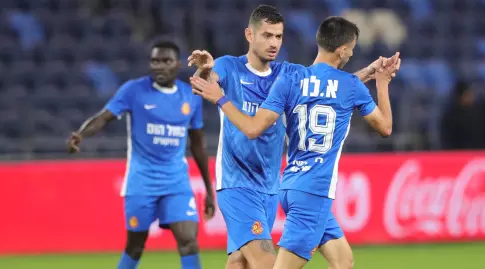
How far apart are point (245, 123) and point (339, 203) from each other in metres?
7.20

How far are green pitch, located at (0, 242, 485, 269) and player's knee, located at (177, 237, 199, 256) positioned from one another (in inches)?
111

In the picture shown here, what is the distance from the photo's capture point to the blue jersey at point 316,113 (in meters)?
6.59

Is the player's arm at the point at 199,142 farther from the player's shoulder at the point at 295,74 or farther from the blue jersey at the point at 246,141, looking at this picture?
the player's shoulder at the point at 295,74

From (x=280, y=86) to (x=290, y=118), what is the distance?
0.27 metres

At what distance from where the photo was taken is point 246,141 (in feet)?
23.6

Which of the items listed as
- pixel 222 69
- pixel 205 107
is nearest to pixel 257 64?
pixel 222 69

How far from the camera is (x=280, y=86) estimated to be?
656 cm

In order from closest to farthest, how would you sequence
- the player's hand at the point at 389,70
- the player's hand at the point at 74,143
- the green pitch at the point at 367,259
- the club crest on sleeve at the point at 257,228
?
1. the player's hand at the point at 389,70
2. the club crest on sleeve at the point at 257,228
3. the player's hand at the point at 74,143
4. the green pitch at the point at 367,259

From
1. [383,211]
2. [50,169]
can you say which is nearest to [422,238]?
[383,211]

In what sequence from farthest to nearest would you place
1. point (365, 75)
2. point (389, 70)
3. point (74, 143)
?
point (74, 143) → point (365, 75) → point (389, 70)

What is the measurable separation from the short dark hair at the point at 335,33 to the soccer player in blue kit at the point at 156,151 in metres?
2.76

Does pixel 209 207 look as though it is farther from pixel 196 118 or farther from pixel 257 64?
pixel 257 64

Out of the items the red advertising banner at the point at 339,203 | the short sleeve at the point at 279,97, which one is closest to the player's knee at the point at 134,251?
the short sleeve at the point at 279,97

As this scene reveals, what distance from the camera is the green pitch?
38.3 feet
